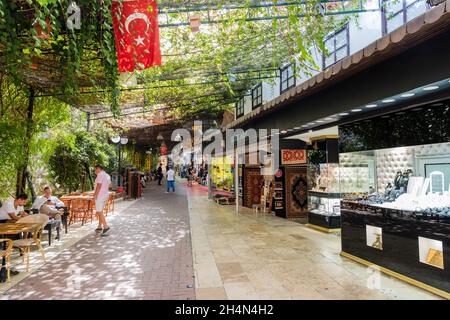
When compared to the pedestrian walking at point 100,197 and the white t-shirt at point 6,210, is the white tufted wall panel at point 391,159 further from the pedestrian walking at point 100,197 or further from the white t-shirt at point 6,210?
the white t-shirt at point 6,210

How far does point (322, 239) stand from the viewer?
6.94 meters

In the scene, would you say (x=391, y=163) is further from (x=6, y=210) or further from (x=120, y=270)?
(x=6, y=210)

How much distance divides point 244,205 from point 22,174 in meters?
8.76

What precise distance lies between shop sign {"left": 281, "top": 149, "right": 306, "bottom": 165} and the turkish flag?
19.8 feet

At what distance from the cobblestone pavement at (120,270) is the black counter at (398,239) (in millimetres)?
3126

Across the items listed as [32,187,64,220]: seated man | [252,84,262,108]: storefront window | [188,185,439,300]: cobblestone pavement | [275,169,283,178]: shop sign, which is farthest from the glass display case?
[252,84,262,108]: storefront window

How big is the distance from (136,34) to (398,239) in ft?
17.2

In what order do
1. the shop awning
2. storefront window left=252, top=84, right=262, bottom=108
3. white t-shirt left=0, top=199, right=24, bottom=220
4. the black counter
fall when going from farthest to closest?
1. storefront window left=252, top=84, right=262, bottom=108
2. white t-shirt left=0, top=199, right=24, bottom=220
3. the black counter
4. the shop awning

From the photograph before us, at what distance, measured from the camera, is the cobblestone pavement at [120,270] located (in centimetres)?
398

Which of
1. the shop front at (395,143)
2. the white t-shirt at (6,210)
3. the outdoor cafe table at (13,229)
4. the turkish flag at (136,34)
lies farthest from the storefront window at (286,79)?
the white t-shirt at (6,210)

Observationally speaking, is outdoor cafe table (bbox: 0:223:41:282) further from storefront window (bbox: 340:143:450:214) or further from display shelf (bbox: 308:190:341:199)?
display shelf (bbox: 308:190:341:199)

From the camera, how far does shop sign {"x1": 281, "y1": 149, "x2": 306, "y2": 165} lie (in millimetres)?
9406

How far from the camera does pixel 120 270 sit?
192 inches

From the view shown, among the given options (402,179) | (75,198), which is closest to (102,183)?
(75,198)
